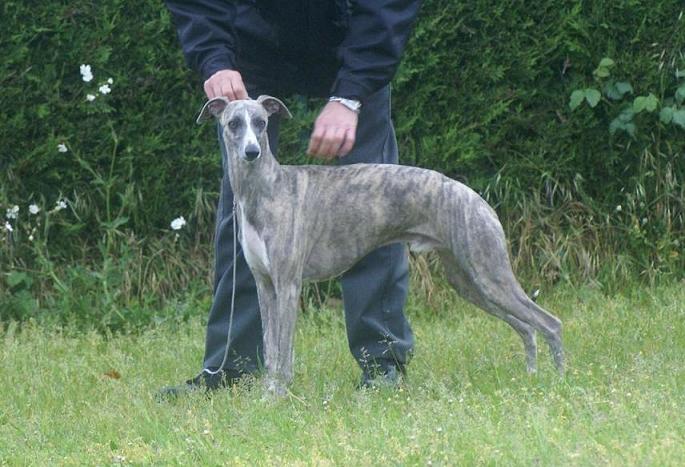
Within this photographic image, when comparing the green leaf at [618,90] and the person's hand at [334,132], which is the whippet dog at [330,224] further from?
the green leaf at [618,90]

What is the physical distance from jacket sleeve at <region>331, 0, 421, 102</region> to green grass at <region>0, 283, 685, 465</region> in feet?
4.00

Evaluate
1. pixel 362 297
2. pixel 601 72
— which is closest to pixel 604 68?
pixel 601 72

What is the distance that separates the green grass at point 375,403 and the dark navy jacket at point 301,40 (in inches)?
50.0

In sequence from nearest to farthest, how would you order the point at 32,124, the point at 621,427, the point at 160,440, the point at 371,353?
the point at 621,427, the point at 160,440, the point at 371,353, the point at 32,124

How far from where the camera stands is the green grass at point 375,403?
14.9 feet

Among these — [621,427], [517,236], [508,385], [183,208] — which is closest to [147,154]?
[183,208]

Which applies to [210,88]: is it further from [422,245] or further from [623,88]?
[623,88]

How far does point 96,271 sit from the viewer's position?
8188 millimetres

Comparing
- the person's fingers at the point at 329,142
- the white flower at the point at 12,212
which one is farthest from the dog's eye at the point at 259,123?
the white flower at the point at 12,212

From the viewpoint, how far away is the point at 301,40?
5848 mm

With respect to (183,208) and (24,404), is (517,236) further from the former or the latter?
(24,404)

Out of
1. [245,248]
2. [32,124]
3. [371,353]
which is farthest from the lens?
[32,124]

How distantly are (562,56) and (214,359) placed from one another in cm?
327

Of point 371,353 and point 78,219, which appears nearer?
point 371,353
